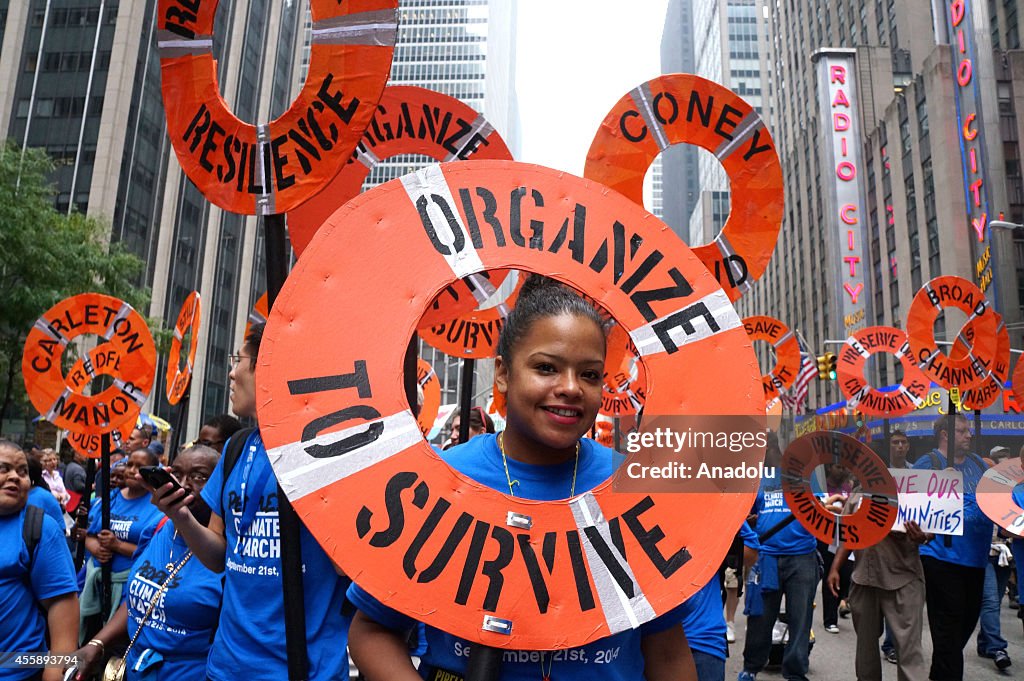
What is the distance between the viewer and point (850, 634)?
10.3 metres

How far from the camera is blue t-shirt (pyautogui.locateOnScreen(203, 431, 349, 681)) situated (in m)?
2.76

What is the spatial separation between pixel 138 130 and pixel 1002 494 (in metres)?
41.8

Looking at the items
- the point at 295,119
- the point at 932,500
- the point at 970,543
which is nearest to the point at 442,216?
the point at 295,119

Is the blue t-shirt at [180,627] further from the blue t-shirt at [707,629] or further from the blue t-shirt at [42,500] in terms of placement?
the blue t-shirt at [707,629]

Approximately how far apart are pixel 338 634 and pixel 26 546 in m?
1.78

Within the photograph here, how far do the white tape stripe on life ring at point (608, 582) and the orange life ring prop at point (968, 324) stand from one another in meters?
9.11

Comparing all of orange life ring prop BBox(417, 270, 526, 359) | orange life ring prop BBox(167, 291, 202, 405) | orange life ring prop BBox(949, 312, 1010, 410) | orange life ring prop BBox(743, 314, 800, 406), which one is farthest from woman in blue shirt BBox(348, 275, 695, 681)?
orange life ring prop BBox(743, 314, 800, 406)

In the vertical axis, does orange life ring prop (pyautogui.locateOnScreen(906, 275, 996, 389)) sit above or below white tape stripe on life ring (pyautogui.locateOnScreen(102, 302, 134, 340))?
above

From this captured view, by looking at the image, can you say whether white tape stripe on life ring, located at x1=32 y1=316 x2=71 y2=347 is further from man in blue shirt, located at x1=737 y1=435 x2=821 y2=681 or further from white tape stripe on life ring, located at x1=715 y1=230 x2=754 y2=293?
man in blue shirt, located at x1=737 y1=435 x2=821 y2=681

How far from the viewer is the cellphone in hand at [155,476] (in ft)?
7.78

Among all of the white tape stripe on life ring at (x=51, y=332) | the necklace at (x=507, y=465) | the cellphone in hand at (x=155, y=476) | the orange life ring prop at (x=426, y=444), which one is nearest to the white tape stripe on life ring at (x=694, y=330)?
the orange life ring prop at (x=426, y=444)

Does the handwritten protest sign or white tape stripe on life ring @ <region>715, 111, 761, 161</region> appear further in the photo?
the handwritten protest sign

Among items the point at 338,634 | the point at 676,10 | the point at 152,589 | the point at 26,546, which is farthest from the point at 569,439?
the point at 676,10

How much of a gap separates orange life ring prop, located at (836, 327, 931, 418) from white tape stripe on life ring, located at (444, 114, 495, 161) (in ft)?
30.8
